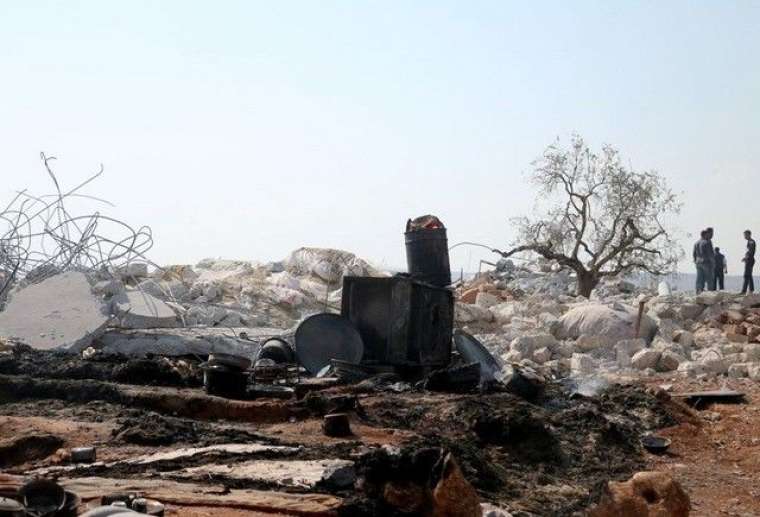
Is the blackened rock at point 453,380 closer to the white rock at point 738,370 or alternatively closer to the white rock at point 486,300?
the white rock at point 738,370

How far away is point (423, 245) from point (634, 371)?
12.8 feet

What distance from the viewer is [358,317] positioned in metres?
11.3

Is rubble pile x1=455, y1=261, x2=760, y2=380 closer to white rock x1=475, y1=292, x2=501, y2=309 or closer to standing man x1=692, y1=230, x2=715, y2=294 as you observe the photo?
white rock x1=475, y1=292, x2=501, y2=309

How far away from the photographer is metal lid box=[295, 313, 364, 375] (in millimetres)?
11031

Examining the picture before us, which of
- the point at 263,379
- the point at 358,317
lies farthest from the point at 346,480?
the point at 358,317

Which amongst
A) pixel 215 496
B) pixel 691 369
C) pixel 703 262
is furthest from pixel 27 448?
pixel 703 262

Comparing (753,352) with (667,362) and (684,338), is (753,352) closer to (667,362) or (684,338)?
→ (667,362)

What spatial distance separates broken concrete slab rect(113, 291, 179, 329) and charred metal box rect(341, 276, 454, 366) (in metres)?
3.28

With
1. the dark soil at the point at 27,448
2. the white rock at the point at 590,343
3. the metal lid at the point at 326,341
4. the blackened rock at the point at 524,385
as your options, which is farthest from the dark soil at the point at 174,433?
the white rock at the point at 590,343

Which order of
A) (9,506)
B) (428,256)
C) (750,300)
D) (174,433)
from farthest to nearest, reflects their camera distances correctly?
(750,300) → (428,256) → (174,433) → (9,506)

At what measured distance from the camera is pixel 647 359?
45.9 feet

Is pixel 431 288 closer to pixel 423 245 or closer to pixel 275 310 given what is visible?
pixel 423 245

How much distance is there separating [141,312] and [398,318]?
13.4 ft

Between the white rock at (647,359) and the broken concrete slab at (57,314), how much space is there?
7.06m
